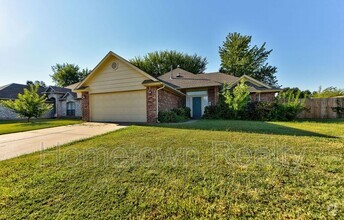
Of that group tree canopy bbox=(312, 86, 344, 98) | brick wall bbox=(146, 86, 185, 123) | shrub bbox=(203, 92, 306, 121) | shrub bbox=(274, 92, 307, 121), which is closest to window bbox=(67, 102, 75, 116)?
brick wall bbox=(146, 86, 185, 123)

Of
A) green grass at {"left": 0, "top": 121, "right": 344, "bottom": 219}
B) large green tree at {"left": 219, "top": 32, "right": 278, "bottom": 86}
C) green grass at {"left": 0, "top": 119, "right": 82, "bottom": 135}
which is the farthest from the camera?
large green tree at {"left": 219, "top": 32, "right": 278, "bottom": 86}

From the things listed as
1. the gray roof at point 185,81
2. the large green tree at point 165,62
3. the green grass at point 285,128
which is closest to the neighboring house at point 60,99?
the gray roof at point 185,81

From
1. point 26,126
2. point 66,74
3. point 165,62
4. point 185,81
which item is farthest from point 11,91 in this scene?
point 165,62

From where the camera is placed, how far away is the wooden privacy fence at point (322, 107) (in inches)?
525

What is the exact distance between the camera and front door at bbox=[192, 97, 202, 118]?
51.7ft

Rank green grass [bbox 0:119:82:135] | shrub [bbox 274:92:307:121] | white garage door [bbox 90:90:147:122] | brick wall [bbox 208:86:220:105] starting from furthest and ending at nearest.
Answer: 1. brick wall [bbox 208:86:220:105]
2. shrub [bbox 274:92:307:121]
3. white garage door [bbox 90:90:147:122]
4. green grass [bbox 0:119:82:135]

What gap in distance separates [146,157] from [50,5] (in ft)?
32.4

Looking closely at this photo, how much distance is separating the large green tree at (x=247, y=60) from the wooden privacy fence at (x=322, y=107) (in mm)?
17168

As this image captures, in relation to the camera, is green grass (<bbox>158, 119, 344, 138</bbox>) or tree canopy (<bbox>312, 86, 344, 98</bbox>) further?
tree canopy (<bbox>312, 86, 344, 98</bbox>)

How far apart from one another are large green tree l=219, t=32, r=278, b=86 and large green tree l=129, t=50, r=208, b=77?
5.97 metres

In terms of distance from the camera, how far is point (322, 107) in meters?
13.7

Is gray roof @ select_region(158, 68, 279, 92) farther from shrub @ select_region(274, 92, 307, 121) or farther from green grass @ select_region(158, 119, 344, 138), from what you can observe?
green grass @ select_region(158, 119, 344, 138)

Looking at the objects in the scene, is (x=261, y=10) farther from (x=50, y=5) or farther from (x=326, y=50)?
(x=50, y=5)

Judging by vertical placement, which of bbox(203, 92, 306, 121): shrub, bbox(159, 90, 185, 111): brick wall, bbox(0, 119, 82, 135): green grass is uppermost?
bbox(159, 90, 185, 111): brick wall
